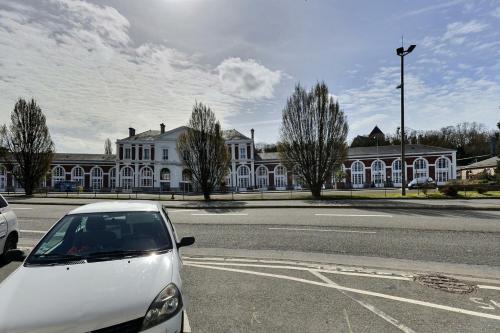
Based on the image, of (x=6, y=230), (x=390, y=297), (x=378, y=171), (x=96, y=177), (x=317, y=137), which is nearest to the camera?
(x=390, y=297)

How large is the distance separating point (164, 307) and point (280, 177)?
62.2 metres

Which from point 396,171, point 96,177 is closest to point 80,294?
point 396,171

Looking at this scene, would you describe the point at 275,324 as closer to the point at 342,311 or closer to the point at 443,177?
the point at 342,311

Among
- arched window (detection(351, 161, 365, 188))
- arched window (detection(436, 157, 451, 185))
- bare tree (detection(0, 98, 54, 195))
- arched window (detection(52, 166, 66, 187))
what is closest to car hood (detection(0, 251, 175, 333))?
bare tree (detection(0, 98, 54, 195))

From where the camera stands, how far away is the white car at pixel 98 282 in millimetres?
2500

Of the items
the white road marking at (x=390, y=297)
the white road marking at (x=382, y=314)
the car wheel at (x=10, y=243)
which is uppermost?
the car wheel at (x=10, y=243)

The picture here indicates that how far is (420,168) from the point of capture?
56.5 m

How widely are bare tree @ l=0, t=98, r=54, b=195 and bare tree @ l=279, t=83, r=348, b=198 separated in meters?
34.2

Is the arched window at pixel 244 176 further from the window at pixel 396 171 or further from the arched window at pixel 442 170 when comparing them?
the arched window at pixel 442 170

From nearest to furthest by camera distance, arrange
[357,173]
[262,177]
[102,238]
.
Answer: [102,238] → [357,173] → [262,177]

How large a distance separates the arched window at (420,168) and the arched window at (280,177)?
25.3 meters

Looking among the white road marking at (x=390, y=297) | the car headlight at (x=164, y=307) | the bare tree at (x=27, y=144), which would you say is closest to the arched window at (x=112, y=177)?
the bare tree at (x=27, y=144)

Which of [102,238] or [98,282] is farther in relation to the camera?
[102,238]

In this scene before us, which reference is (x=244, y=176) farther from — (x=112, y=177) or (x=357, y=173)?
(x=112, y=177)
